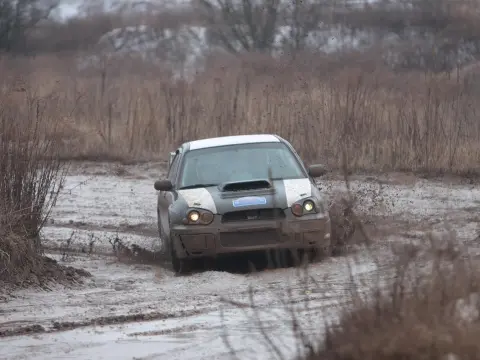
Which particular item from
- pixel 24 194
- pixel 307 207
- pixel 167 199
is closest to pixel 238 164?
pixel 167 199

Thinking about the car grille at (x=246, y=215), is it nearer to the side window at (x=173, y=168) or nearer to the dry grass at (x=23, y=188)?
the side window at (x=173, y=168)

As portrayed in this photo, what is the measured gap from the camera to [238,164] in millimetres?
12758

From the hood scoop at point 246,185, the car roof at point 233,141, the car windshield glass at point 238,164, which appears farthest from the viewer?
the car roof at point 233,141

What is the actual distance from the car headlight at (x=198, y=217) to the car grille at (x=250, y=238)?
220 millimetres

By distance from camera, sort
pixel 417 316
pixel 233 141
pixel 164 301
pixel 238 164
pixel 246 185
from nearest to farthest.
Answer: pixel 417 316, pixel 164 301, pixel 246 185, pixel 238 164, pixel 233 141

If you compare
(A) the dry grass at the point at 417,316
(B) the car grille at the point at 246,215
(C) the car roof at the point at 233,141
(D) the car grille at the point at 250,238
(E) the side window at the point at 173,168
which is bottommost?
(D) the car grille at the point at 250,238

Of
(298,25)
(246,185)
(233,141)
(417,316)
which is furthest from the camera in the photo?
(298,25)

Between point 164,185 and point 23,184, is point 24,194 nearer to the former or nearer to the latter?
point 23,184

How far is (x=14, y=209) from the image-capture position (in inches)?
448

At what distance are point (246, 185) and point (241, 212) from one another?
0.45 meters

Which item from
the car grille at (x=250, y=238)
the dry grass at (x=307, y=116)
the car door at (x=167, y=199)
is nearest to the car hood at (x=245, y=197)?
the car grille at (x=250, y=238)

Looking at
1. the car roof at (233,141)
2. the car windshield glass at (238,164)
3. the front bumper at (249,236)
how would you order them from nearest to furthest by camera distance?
the front bumper at (249,236) < the car windshield glass at (238,164) < the car roof at (233,141)

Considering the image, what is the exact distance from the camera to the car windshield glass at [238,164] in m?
12.6

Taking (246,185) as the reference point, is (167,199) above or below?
below
